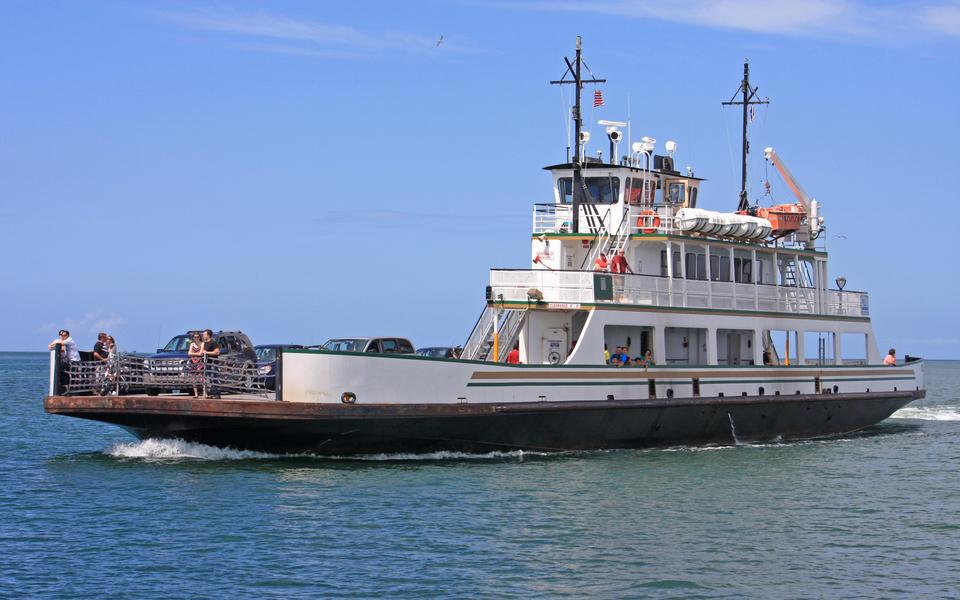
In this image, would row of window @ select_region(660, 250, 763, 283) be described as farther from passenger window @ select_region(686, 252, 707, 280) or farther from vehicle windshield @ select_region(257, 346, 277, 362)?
vehicle windshield @ select_region(257, 346, 277, 362)

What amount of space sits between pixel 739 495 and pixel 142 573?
10.4m

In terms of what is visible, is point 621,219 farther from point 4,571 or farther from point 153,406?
point 4,571

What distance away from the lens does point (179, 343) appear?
29.8m

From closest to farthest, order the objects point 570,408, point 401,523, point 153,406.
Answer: point 401,523 < point 153,406 < point 570,408

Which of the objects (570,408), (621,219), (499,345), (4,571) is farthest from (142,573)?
(621,219)

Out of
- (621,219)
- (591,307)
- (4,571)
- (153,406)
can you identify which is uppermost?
(621,219)

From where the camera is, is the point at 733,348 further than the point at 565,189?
Yes

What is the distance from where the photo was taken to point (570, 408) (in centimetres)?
2486

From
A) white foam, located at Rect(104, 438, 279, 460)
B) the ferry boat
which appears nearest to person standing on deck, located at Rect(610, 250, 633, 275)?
the ferry boat

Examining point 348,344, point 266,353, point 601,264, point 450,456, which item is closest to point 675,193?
point 601,264

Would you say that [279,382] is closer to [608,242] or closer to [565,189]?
[608,242]

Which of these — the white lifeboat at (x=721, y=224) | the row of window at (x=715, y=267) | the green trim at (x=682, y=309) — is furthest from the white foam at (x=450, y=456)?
the white lifeboat at (x=721, y=224)

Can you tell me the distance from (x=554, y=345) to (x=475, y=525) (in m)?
9.49

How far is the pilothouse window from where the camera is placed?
29375 millimetres
